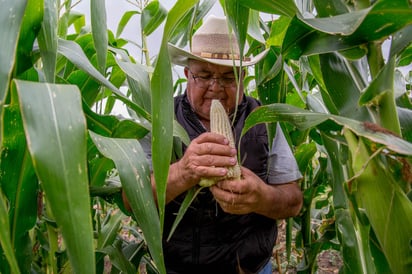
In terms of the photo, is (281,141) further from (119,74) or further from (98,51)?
(98,51)

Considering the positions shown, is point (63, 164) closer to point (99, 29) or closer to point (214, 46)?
point (99, 29)

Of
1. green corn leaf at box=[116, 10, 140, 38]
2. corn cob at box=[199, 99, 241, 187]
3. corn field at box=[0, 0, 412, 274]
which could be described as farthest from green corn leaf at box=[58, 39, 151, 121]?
green corn leaf at box=[116, 10, 140, 38]

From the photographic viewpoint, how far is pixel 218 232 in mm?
1179

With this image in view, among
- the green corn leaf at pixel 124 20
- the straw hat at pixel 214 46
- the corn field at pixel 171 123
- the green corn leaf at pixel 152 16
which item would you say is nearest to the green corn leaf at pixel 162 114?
the corn field at pixel 171 123

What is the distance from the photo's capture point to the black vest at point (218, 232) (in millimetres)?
1165

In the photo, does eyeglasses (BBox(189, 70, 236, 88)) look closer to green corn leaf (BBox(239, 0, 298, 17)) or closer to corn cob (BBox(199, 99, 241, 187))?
corn cob (BBox(199, 99, 241, 187))

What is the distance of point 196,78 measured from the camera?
114cm

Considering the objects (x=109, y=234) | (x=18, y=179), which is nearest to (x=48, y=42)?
(x=18, y=179)

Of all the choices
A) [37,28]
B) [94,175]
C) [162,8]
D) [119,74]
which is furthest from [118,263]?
[162,8]

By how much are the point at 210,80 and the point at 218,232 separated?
43 centimetres

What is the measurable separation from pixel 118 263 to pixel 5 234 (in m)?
0.68

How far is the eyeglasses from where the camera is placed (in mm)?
1128

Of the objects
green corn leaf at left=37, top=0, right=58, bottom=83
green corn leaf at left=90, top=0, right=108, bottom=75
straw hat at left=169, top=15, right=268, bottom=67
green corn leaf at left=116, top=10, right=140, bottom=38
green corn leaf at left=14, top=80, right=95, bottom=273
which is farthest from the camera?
green corn leaf at left=116, top=10, right=140, bottom=38

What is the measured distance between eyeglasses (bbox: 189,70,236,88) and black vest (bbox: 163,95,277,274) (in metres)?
0.10
